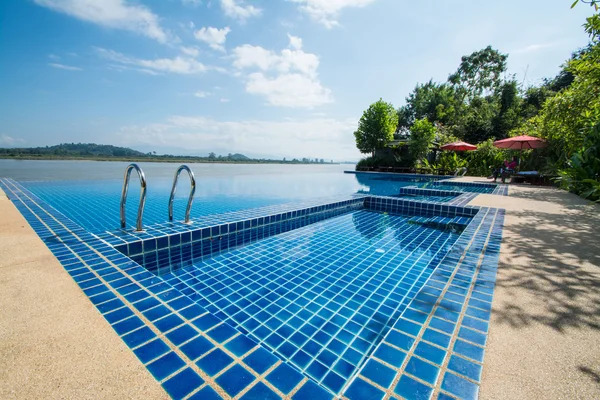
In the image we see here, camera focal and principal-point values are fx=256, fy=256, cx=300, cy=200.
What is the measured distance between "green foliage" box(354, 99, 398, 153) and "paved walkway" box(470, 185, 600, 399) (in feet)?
62.7

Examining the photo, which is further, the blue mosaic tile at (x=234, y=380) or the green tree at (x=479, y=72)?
the green tree at (x=479, y=72)

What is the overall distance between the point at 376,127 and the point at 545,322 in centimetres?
2114

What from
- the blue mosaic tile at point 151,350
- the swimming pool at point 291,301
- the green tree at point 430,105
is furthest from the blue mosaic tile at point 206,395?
the green tree at point 430,105

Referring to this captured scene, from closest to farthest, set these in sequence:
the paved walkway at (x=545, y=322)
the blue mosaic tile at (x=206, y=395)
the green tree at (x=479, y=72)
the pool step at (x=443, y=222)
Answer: the blue mosaic tile at (x=206, y=395) < the paved walkway at (x=545, y=322) < the pool step at (x=443, y=222) < the green tree at (x=479, y=72)

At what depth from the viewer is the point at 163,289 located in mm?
1872

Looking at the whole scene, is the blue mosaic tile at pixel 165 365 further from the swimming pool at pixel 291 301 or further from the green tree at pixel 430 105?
the green tree at pixel 430 105

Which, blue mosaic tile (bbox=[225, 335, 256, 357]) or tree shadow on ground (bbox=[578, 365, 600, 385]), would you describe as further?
blue mosaic tile (bbox=[225, 335, 256, 357])

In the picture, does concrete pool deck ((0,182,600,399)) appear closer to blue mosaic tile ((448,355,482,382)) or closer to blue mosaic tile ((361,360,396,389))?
blue mosaic tile ((448,355,482,382))

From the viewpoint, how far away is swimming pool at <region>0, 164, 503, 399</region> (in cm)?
111

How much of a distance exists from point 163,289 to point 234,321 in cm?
62

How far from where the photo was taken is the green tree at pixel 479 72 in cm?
2745

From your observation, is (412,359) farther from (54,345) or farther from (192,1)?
(192,1)

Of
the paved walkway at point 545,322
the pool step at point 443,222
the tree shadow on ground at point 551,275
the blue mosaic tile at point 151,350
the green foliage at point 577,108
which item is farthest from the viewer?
the green foliage at point 577,108

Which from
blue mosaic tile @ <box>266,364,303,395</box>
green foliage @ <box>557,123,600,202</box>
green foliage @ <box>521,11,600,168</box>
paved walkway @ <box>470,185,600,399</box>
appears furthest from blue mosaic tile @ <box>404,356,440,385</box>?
green foliage @ <box>557,123,600,202</box>
